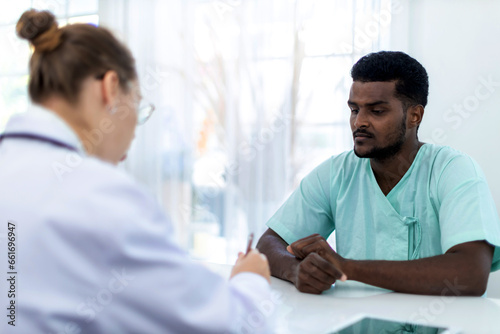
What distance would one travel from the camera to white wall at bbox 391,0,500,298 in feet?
8.59

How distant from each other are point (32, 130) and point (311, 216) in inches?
47.9

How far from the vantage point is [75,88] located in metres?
0.81

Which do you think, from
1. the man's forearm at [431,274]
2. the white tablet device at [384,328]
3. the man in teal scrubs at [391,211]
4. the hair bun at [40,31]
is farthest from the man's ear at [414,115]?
the hair bun at [40,31]

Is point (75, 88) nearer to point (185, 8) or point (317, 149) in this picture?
point (317, 149)

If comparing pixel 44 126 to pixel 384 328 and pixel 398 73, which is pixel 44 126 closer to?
pixel 384 328

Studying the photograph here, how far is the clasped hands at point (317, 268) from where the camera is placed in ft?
4.45

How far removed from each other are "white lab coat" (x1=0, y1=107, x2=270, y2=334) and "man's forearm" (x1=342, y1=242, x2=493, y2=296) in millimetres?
726

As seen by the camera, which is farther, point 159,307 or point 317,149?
point 317,149

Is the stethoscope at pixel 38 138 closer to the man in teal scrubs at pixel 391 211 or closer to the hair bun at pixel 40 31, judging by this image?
the hair bun at pixel 40 31

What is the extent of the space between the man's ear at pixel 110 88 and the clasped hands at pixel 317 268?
0.75 metres

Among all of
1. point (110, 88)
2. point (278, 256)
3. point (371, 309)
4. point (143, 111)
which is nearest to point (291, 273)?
point (278, 256)

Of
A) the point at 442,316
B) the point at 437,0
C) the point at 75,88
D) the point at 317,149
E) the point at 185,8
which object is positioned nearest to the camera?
the point at 75,88

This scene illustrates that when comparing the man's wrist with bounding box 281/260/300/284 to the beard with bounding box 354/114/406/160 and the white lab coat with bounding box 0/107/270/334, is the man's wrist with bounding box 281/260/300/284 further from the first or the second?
the white lab coat with bounding box 0/107/270/334

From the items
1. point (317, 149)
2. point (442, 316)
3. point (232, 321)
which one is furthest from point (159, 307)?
point (317, 149)
